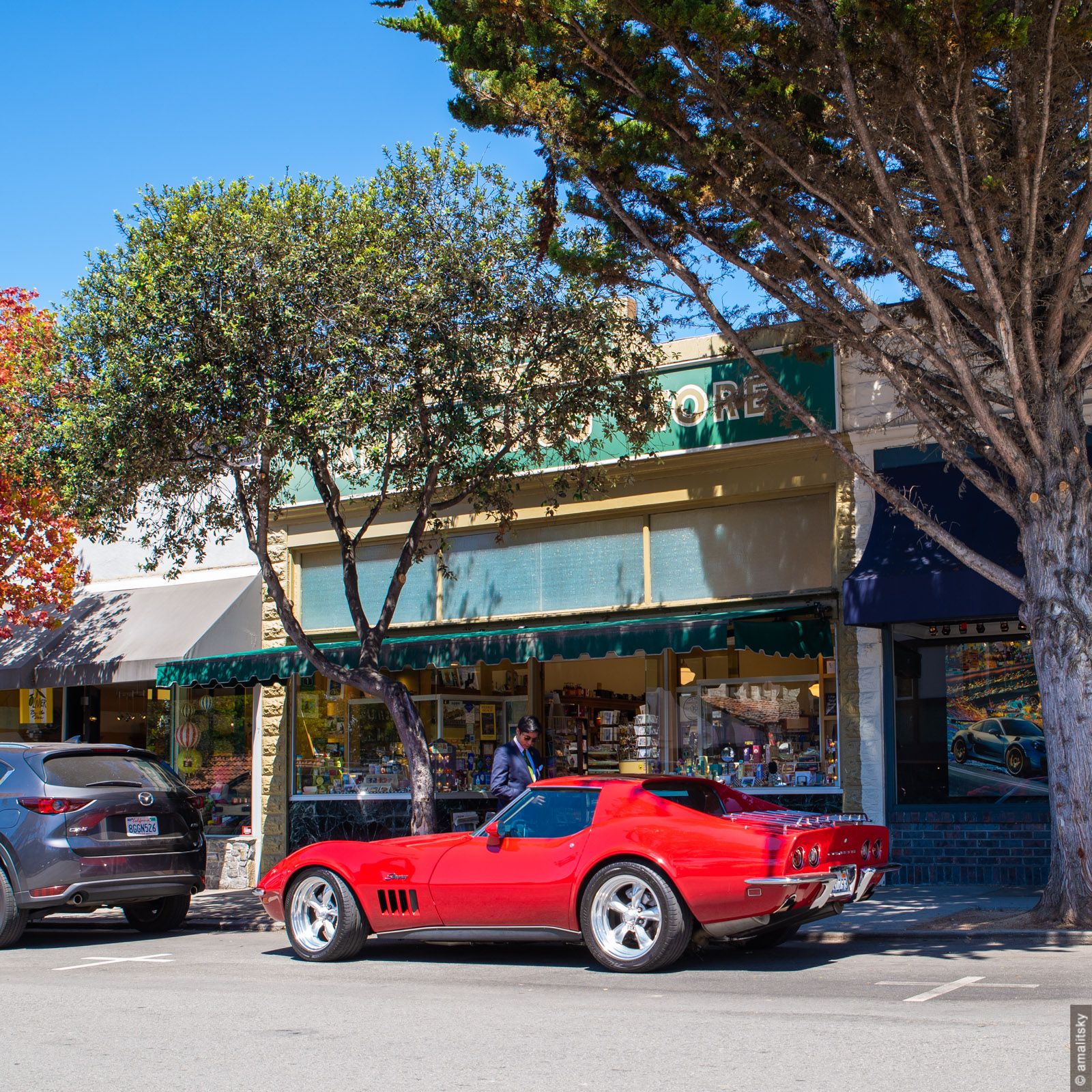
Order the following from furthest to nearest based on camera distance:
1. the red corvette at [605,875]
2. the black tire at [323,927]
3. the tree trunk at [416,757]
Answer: the tree trunk at [416,757] < the black tire at [323,927] < the red corvette at [605,875]

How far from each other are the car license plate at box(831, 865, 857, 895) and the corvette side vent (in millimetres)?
2925

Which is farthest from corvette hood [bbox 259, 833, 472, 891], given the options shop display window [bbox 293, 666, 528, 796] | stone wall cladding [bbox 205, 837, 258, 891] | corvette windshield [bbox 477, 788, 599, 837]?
stone wall cladding [bbox 205, 837, 258, 891]

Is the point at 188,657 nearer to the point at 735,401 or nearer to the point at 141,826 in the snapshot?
the point at 141,826

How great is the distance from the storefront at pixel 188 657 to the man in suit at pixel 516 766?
6.30m

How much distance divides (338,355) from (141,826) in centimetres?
481

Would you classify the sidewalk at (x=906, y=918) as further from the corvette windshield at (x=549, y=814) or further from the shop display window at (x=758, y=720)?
the corvette windshield at (x=549, y=814)

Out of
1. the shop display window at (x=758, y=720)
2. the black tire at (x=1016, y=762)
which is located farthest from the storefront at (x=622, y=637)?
the black tire at (x=1016, y=762)

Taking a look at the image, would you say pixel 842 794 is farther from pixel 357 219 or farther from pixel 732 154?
pixel 357 219

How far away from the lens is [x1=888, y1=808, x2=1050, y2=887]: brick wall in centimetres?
1288

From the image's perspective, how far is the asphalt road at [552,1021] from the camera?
5.62 meters

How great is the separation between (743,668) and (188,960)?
24.3 ft

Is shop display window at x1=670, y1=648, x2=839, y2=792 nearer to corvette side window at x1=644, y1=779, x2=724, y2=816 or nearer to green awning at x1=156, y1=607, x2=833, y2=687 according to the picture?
green awning at x1=156, y1=607, x2=833, y2=687

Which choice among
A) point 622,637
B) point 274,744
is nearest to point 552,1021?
point 622,637

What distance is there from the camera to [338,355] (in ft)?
42.3
